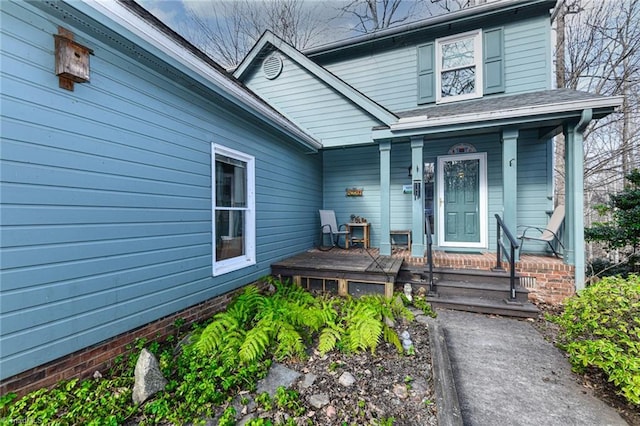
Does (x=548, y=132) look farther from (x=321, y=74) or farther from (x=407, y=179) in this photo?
(x=321, y=74)

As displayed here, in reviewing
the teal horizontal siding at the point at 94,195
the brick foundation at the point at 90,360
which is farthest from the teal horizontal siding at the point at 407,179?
the brick foundation at the point at 90,360

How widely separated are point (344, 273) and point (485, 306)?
2109 millimetres

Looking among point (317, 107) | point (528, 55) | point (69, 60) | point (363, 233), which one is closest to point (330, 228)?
point (363, 233)

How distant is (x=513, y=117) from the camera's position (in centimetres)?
445

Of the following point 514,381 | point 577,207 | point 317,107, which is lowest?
point 514,381

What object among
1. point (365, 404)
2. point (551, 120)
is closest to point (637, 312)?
point (365, 404)

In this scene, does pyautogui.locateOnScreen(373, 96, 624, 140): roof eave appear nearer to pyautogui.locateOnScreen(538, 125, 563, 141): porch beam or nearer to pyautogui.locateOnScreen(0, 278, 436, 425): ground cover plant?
pyautogui.locateOnScreen(538, 125, 563, 141): porch beam

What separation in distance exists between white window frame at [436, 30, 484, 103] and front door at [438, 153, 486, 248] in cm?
139

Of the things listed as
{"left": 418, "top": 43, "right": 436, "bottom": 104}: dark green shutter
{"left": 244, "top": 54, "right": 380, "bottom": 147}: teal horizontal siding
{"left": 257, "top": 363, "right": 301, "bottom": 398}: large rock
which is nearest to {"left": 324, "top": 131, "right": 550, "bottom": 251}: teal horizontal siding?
{"left": 418, "top": 43, "right": 436, "bottom": 104}: dark green shutter

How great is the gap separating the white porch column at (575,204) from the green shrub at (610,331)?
1.73 m

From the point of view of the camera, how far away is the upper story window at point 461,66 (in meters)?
5.86

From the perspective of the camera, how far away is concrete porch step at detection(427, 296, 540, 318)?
12.4 feet

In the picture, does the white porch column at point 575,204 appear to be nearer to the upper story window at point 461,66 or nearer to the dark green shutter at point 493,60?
the dark green shutter at point 493,60

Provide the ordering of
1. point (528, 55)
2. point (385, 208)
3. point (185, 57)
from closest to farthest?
point (185, 57)
point (385, 208)
point (528, 55)
